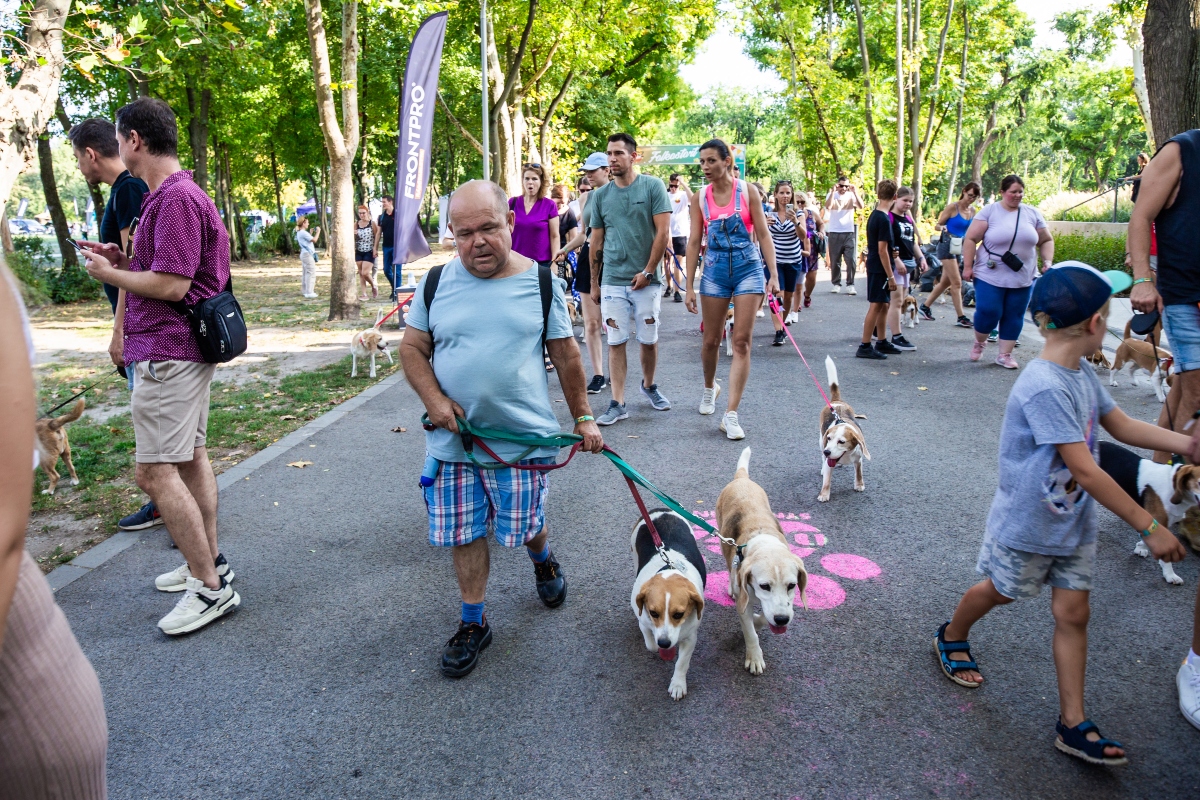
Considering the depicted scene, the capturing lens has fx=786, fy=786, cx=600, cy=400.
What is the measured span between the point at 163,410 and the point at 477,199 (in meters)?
1.83

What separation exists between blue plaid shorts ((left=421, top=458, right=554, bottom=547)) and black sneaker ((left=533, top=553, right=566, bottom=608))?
472 mm

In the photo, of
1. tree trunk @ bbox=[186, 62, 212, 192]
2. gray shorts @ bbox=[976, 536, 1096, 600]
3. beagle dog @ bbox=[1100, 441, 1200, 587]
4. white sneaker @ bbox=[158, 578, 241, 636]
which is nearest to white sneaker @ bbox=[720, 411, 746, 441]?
beagle dog @ bbox=[1100, 441, 1200, 587]

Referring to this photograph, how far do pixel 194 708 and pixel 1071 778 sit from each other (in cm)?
318

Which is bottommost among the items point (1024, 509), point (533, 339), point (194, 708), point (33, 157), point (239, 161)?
point (194, 708)

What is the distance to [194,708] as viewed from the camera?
311cm

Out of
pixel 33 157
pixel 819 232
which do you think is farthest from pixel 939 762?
pixel 819 232

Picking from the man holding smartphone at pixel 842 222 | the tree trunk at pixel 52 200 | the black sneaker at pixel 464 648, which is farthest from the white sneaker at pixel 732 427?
the tree trunk at pixel 52 200

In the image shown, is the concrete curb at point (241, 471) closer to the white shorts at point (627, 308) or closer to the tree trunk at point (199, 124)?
the white shorts at point (627, 308)

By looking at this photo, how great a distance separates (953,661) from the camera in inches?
122

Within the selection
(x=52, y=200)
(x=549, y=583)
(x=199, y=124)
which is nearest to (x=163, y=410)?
(x=549, y=583)

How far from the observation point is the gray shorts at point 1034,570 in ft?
8.64

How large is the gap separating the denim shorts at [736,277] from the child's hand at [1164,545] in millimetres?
3923

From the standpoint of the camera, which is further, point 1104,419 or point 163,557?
point 163,557

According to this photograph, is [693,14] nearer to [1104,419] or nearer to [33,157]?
[33,157]
